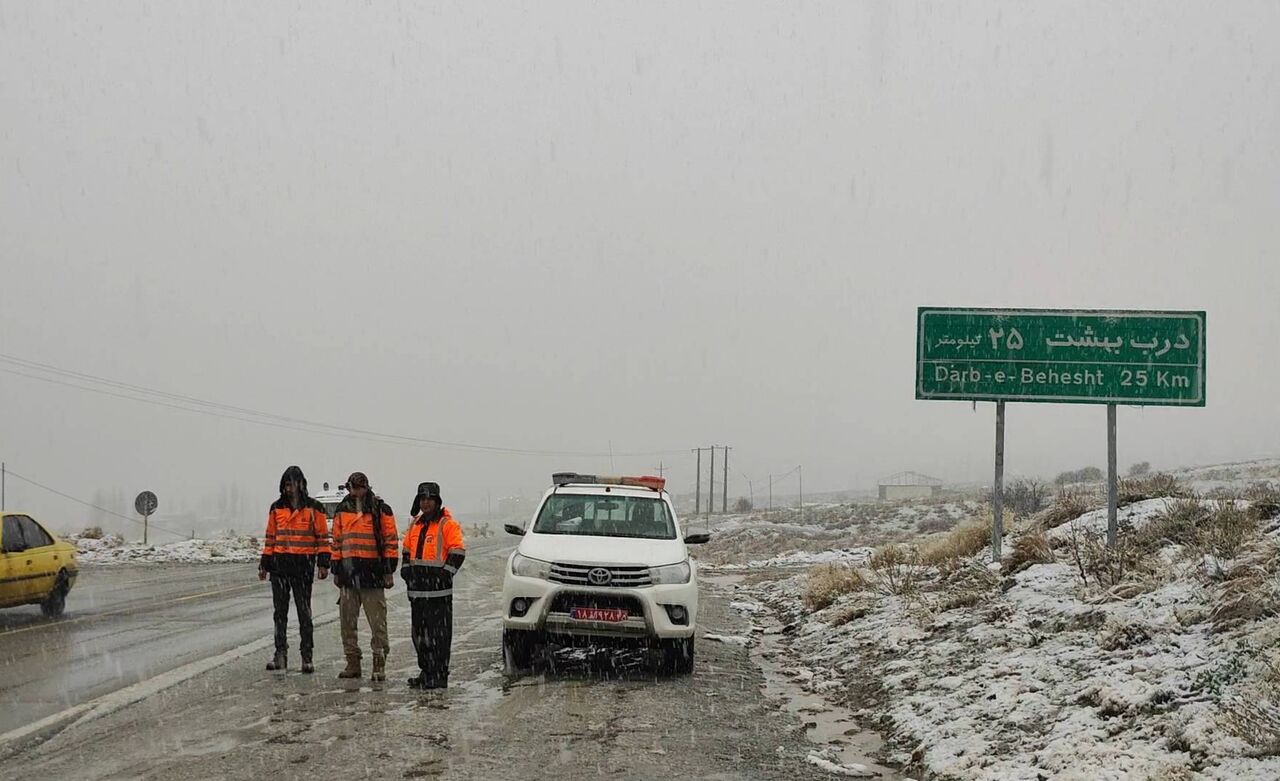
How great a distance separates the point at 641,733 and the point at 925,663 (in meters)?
3.35

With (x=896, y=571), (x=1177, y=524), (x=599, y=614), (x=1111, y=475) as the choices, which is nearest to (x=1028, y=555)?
(x=1111, y=475)

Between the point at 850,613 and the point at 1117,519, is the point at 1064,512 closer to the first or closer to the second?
the point at 1117,519

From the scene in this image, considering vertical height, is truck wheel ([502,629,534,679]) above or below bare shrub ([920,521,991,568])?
below

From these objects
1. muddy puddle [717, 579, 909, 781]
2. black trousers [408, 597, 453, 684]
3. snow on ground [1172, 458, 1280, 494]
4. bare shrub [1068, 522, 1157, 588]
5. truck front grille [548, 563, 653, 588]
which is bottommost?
muddy puddle [717, 579, 909, 781]

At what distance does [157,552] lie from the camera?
3206 cm

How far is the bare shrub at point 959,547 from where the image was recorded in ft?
52.0

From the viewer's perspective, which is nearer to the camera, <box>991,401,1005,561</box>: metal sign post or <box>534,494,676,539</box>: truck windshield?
<box>534,494,676,539</box>: truck windshield

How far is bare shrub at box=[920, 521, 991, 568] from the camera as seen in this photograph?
1586 centimetres

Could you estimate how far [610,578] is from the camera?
954 cm

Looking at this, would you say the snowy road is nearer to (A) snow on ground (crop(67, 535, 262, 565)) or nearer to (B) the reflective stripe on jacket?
(B) the reflective stripe on jacket

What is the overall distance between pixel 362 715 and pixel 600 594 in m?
2.45

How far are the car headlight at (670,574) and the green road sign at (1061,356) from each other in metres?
7.70

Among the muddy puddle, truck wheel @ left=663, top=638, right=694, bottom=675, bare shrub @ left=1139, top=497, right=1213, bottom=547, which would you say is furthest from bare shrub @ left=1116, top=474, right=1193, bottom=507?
truck wheel @ left=663, top=638, right=694, bottom=675

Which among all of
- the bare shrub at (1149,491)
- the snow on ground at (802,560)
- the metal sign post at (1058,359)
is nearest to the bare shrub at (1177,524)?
the metal sign post at (1058,359)
